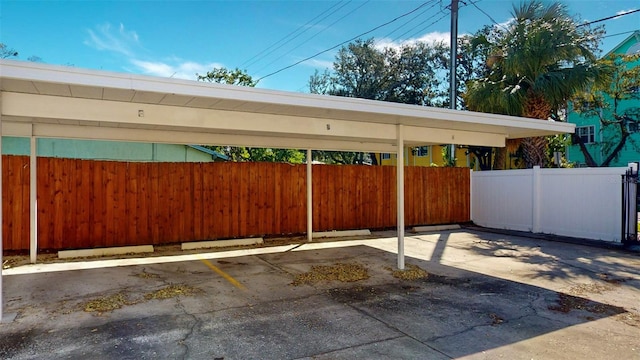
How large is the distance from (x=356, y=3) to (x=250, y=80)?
8.21 m

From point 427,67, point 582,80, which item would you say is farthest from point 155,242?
point 427,67

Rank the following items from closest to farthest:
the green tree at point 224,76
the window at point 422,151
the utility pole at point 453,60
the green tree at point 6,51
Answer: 1. the utility pole at point 453,60
2. the green tree at point 6,51
3. the green tree at point 224,76
4. the window at point 422,151

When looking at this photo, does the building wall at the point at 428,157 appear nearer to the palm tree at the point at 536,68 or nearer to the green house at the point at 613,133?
the green house at the point at 613,133

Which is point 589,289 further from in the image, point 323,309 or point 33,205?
point 33,205

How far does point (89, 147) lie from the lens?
12227mm

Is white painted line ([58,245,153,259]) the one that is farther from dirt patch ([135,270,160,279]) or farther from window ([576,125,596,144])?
window ([576,125,596,144])

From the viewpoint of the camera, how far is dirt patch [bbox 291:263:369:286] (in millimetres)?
6090

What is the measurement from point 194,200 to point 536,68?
10364mm

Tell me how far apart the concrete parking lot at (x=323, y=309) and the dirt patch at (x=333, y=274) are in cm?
15

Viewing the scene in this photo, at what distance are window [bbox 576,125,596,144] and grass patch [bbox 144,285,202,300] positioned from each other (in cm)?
2095

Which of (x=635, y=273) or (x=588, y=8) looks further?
(x=588, y=8)

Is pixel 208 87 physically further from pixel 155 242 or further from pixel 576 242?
pixel 576 242

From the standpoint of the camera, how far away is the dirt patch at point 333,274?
6.09m

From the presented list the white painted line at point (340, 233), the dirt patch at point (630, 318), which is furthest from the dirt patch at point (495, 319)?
the white painted line at point (340, 233)
